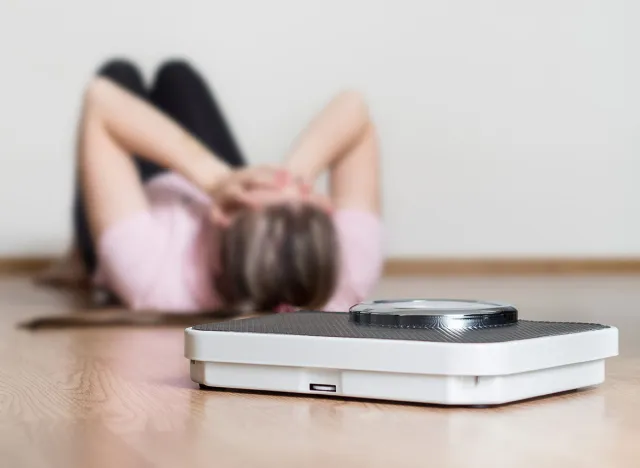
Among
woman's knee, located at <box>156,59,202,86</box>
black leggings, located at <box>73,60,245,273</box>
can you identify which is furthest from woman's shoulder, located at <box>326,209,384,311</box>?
woman's knee, located at <box>156,59,202,86</box>

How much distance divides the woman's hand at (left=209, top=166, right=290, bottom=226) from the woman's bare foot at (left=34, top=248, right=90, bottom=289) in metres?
1.06

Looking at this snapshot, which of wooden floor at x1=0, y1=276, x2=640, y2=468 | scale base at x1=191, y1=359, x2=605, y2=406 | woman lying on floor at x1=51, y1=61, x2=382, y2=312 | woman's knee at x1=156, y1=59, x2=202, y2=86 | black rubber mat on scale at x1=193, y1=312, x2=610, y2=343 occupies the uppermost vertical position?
woman's knee at x1=156, y1=59, x2=202, y2=86

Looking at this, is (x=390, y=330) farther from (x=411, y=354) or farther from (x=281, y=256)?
(x=281, y=256)

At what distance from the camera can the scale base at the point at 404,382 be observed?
2.20 ft

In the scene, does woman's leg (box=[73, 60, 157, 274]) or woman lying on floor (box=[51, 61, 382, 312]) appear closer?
woman lying on floor (box=[51, 61, 382, 312])

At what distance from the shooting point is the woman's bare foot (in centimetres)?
269

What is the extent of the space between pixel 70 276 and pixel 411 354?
2.25m

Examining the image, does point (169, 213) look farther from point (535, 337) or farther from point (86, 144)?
point (535, 337)

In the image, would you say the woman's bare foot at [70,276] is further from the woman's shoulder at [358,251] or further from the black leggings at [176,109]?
the woman's shoulder at [358,251]

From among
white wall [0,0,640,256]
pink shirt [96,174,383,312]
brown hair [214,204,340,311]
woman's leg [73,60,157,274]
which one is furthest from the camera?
white wall [0,0,640,256]

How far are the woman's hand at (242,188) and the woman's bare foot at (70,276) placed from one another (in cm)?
106

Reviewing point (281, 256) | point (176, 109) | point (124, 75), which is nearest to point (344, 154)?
point (281, 256)

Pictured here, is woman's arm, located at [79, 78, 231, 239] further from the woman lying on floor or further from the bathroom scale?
the bathroom scale

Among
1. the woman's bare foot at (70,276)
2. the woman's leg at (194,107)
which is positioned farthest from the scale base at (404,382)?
the woman's bare foot at (70,276)
